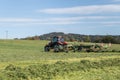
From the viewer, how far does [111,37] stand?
93062 millimetres

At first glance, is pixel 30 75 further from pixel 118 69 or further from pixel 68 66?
pixel 118 69

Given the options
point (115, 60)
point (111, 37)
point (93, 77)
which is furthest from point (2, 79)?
point (111, 37)

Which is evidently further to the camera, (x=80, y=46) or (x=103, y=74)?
(x=80, y=46)

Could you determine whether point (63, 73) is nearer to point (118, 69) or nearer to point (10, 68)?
point (10, 68)

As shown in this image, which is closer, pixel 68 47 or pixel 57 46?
pixel 57 46

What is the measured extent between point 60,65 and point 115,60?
596cm

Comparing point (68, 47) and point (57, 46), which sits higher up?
point (57, 46)

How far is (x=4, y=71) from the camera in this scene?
54.4 ft

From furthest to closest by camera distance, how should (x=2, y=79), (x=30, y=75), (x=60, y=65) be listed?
(x=60, y=65) < (x=30, y=75) < (x=2, y=79)

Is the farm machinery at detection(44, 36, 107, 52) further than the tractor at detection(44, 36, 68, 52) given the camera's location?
Yes

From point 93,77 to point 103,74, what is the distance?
1.14m

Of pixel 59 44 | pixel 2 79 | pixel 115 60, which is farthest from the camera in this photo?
pixel 59 44

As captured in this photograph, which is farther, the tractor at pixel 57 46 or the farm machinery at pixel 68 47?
the farm machinery at pixel 68 47

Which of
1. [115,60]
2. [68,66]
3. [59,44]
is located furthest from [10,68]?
[59,44]
